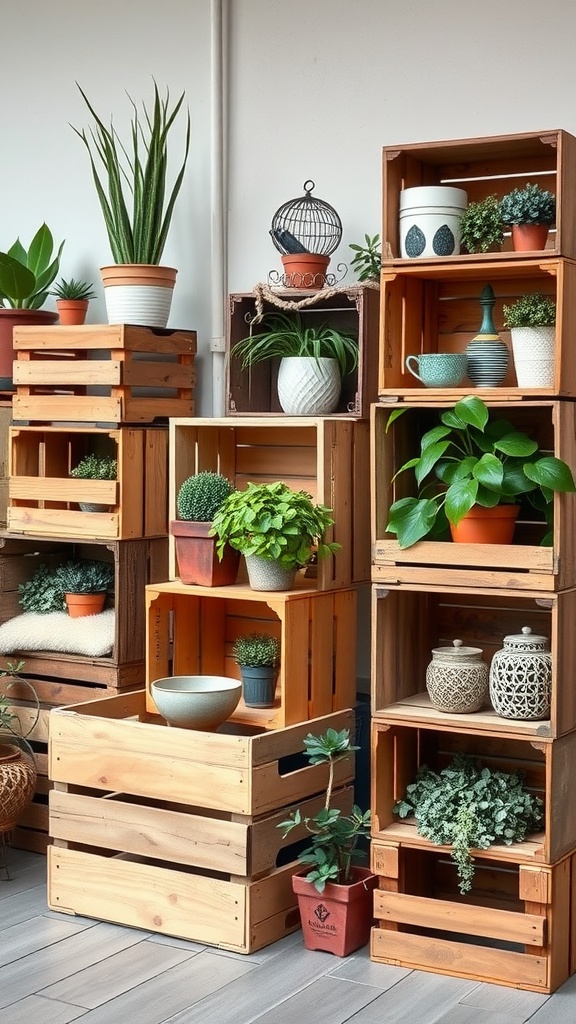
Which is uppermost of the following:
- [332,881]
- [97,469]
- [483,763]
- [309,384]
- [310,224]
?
[310,224]

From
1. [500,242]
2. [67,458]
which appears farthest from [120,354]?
[500,242]

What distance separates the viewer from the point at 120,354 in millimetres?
3594

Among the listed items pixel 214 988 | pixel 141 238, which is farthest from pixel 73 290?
pixel 214 988

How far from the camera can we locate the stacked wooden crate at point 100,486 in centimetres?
361

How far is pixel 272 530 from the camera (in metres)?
3.13

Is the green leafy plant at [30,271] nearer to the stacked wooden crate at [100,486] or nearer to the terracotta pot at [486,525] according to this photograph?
the stacked wooden crate at [100,486]

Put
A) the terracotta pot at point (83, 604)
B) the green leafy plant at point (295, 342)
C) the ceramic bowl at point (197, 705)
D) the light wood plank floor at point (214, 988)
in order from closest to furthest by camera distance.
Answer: the light wood plank floor at point (214, 988), the ceramic bowl at point (197, 705), the green leafy plant at point (295, 342), the terracotta pot at point (83, 604)

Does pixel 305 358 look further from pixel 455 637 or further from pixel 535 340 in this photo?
pixel 455 637

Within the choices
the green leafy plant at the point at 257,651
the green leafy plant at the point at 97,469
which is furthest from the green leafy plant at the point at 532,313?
the green leafy plant at the point at 97,469

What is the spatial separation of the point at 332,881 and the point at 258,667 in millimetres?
581

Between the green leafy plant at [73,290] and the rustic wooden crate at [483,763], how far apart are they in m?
1.73

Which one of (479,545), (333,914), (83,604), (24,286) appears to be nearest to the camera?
(479,545)

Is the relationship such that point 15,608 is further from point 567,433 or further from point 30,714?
point 567,433

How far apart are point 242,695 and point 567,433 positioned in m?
1.16
